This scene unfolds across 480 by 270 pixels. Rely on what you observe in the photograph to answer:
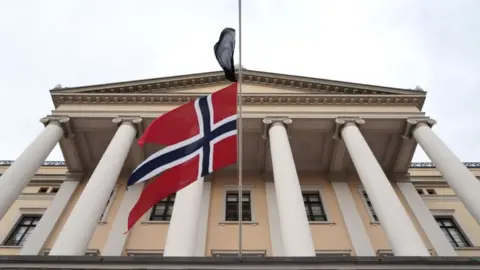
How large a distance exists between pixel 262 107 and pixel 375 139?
657 cm

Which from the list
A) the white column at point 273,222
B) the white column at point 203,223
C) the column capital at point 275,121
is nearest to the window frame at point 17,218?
the white column at point 203,223

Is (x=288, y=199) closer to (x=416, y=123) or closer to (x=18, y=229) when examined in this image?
(x=416, y=123)

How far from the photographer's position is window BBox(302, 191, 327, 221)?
2202cm

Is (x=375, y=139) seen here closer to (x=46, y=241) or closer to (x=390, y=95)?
(x=390, y=95)

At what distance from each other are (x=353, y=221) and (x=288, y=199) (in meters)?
6.27

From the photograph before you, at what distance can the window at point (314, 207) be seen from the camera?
22.0 meters

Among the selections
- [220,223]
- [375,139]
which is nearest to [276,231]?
[220,223]

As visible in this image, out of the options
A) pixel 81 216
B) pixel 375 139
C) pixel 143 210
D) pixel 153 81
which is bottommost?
pixel 143 210

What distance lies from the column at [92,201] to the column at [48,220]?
14.9 feet

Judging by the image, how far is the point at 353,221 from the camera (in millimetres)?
21016

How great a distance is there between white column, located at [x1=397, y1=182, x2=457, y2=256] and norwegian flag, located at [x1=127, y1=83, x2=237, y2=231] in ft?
39.8

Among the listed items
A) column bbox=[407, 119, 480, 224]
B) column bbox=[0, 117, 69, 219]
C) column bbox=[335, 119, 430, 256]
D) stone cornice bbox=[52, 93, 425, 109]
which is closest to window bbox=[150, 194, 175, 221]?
stone cornice bbox=[52, 93, 425, 109]

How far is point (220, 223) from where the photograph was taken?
20875mm

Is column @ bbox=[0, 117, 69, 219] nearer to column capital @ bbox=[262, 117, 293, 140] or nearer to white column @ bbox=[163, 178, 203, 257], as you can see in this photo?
white column @ bbox=[163, 178, 203, 257]
